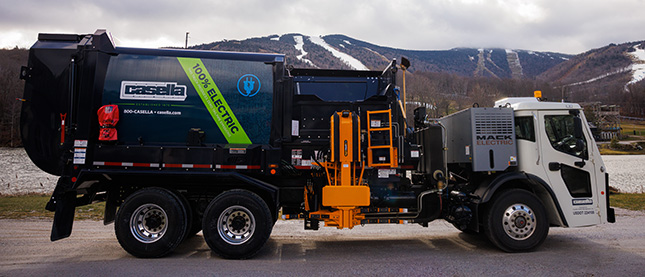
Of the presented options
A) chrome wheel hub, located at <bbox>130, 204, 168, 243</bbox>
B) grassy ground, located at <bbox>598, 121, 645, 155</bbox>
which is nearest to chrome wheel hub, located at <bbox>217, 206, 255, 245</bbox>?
chrome wheel hub, located at <bbox>130, 204, 168, 243</bbox>

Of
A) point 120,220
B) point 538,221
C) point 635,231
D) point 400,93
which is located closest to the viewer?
point 120,220

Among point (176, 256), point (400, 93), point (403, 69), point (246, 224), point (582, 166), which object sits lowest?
point (176, 256)

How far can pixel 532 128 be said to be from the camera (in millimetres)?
6945

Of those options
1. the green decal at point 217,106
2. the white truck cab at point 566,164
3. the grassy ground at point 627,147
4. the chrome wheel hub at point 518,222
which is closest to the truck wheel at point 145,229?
the green decal at point 217,106

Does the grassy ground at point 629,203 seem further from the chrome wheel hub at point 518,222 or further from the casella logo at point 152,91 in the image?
the casella logo at point 152,91

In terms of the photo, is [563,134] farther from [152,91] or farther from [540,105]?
[152,91]

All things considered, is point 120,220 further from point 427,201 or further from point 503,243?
point 503,243

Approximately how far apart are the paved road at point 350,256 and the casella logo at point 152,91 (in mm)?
2846

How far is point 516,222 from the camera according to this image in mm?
6664

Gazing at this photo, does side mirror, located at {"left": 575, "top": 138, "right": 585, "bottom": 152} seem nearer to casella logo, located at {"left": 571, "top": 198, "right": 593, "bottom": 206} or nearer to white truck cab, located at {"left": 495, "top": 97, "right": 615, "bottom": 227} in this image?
white truck cab, located at {"left": 495, "top": 97, "right": 615, "bottom": 227}

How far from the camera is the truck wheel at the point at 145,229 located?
6242mm

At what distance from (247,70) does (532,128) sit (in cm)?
555

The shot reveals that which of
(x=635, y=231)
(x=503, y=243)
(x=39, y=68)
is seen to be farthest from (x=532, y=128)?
(x=39, y=68)

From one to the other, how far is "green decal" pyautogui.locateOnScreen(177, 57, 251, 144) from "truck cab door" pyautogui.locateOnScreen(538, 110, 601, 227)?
223 inches
